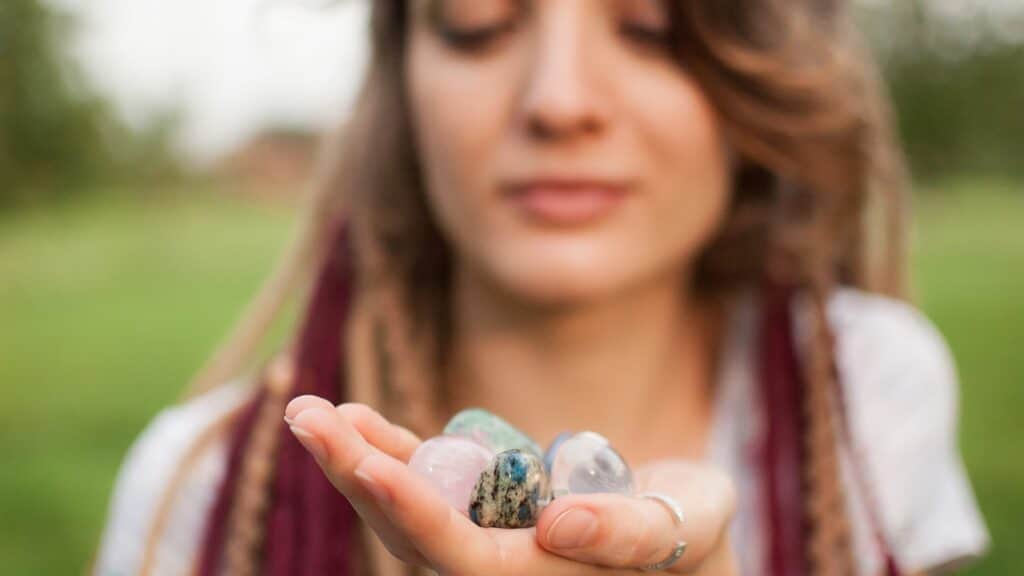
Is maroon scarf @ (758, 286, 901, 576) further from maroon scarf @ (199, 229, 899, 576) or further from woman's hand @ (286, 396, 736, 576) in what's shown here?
woman's hand @ (286, 396, 736, 576)

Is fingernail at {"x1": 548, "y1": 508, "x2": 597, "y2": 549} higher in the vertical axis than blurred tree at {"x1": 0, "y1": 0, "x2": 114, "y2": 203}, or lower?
lower

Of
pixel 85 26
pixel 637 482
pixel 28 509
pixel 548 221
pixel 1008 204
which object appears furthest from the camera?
pixel 1008 204

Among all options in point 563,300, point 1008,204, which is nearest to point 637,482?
point 563,300

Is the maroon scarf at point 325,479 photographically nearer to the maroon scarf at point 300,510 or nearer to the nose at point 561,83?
the maroon scarf at point 300,510

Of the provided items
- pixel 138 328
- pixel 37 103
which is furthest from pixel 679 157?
pixel 37 103

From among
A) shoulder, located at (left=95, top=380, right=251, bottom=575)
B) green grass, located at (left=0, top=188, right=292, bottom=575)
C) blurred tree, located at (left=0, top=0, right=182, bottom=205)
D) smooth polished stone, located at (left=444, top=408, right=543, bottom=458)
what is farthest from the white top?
blurred tree, located at (left=0, top=0, right=182, bottom=205)

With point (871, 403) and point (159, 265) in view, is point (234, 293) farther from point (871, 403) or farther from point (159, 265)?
point (871, 403)

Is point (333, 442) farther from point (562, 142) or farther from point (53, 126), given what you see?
point (53, 126)
